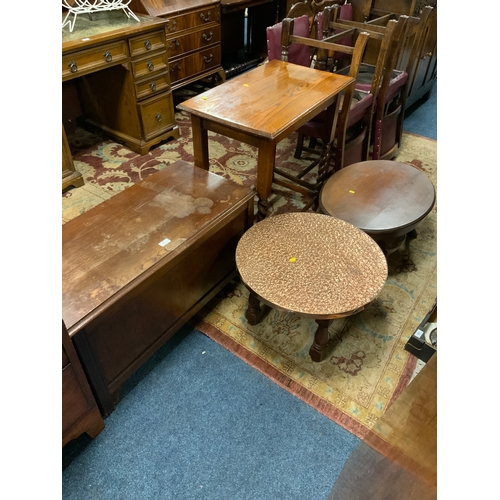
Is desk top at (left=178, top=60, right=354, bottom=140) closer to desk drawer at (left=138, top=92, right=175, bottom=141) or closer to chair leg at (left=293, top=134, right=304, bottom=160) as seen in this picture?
chair leg at (left=293, top=134, right=304, bottom=160)

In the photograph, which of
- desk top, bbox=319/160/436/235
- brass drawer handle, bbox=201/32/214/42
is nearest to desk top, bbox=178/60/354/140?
desk top, bbox=319/160/436/235

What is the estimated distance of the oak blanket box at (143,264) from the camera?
1138 millimetres

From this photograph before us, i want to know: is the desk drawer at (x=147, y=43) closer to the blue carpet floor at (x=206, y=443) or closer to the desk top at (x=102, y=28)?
the desk top at (x=102, y=28)

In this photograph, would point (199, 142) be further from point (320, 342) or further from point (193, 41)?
point (193, 41)

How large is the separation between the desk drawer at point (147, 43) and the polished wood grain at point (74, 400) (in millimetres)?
1966

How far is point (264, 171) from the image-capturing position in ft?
5.36

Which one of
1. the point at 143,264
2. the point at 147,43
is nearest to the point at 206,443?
the point at 143,264

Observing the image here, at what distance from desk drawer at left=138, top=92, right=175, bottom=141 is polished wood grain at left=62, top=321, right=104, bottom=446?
1.97 metres

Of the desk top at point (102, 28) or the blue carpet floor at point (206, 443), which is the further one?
the desk top at point (102, 28)

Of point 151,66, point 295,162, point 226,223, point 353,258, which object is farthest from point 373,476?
point 151,66

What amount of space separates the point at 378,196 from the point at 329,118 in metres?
0.54

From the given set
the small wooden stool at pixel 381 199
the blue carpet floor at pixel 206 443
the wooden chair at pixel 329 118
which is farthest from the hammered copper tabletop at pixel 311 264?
the wooden chair at pixel 329 118

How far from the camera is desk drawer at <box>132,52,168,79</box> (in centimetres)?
240

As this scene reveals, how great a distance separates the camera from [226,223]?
4.83ft
